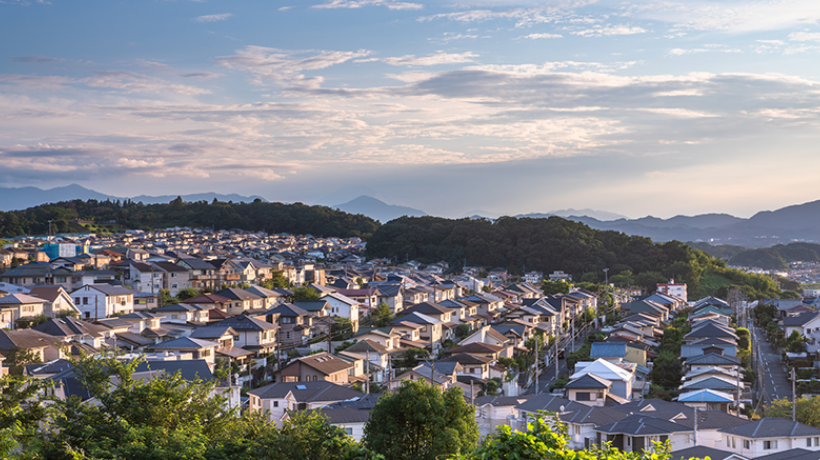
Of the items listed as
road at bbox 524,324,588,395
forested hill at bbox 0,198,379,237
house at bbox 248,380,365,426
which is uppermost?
forested hill at bbox 0,198,379,237

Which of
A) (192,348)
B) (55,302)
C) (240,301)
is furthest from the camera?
(240,301)

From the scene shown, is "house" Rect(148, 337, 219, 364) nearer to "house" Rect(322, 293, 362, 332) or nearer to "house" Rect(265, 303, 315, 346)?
"house" Rect(265, 303, 315, 346)

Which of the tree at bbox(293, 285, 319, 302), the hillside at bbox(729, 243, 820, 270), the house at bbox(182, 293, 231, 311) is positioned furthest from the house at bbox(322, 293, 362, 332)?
the hillside at bbox(729, 243, 820, 270)

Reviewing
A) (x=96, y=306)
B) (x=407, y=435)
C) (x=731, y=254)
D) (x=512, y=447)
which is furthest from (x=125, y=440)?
(x=731, y=254)

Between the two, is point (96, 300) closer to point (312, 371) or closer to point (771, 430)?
point (312, 371)

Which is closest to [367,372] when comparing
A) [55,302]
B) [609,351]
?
[609,351]

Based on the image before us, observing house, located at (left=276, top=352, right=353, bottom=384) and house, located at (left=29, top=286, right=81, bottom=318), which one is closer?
house, located at (left=276, top=352, right=353, bottom=384)
